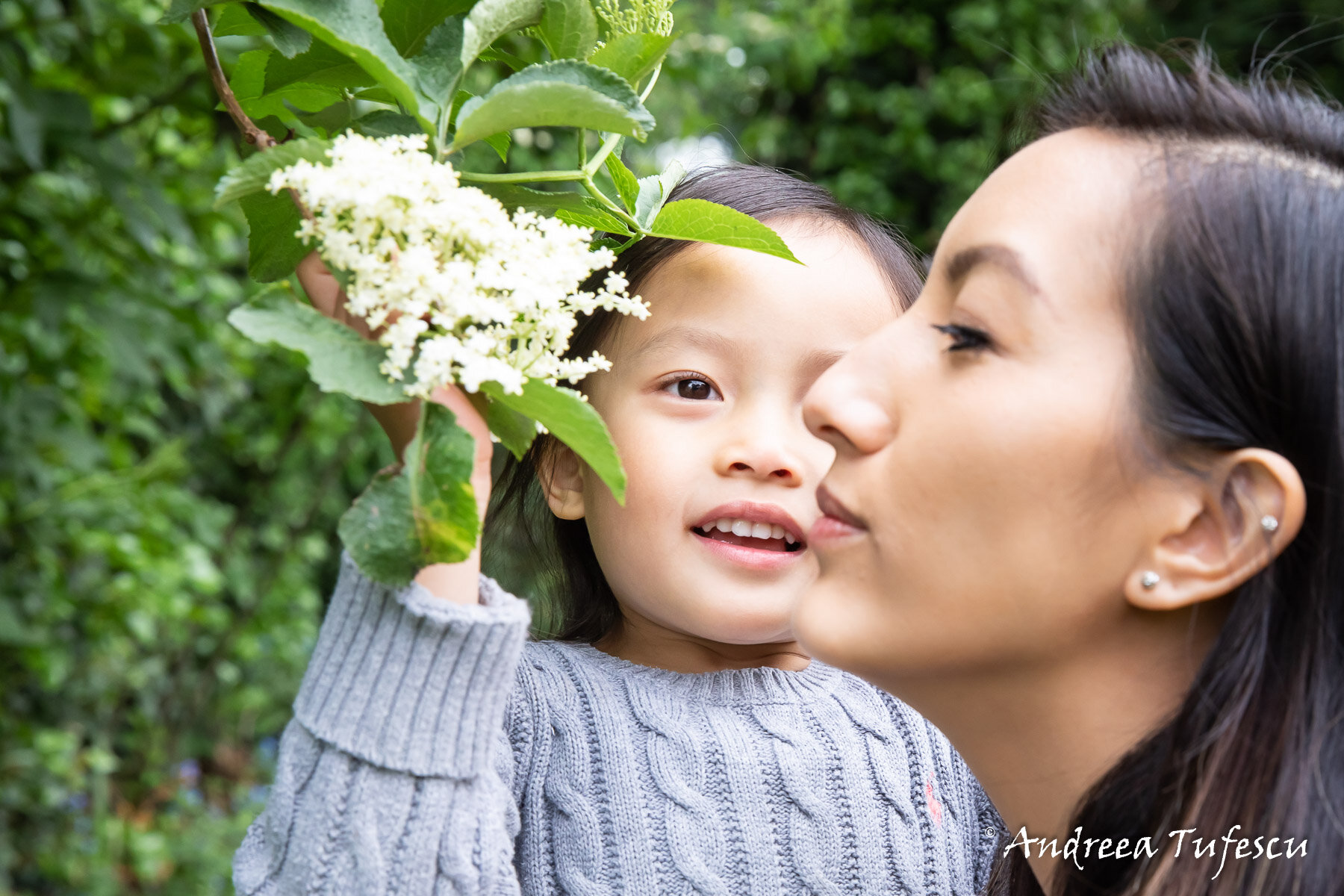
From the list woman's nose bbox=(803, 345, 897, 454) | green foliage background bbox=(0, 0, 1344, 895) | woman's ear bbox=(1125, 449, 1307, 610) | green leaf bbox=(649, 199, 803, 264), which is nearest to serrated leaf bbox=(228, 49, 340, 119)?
green leaf bbox=(649, 199, 803, 264)

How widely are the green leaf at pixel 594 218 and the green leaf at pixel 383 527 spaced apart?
34 centimetres

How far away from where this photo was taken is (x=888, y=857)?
4.42 feet

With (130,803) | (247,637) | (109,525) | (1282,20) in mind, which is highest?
(1282,20)

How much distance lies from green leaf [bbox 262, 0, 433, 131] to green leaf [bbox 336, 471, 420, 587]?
29 cm

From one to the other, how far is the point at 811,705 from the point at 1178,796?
57cm

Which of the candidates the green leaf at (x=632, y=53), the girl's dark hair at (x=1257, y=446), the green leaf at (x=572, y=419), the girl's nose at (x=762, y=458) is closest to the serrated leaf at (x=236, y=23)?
the green leaf at (x=632, y=53)

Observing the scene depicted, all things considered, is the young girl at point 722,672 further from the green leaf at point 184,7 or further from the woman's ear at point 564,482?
the green leaf at point 184,7

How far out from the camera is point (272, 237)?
3.22 ft

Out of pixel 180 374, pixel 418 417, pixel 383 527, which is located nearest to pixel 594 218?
pixel 418 417

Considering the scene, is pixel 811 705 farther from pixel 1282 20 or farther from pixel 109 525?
pixel 1282 20

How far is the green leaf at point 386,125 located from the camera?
978 millimetres

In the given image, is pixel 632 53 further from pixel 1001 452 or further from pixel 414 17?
pixel 1001 452

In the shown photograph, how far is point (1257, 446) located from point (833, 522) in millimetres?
351

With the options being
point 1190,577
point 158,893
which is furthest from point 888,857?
point 158,893
